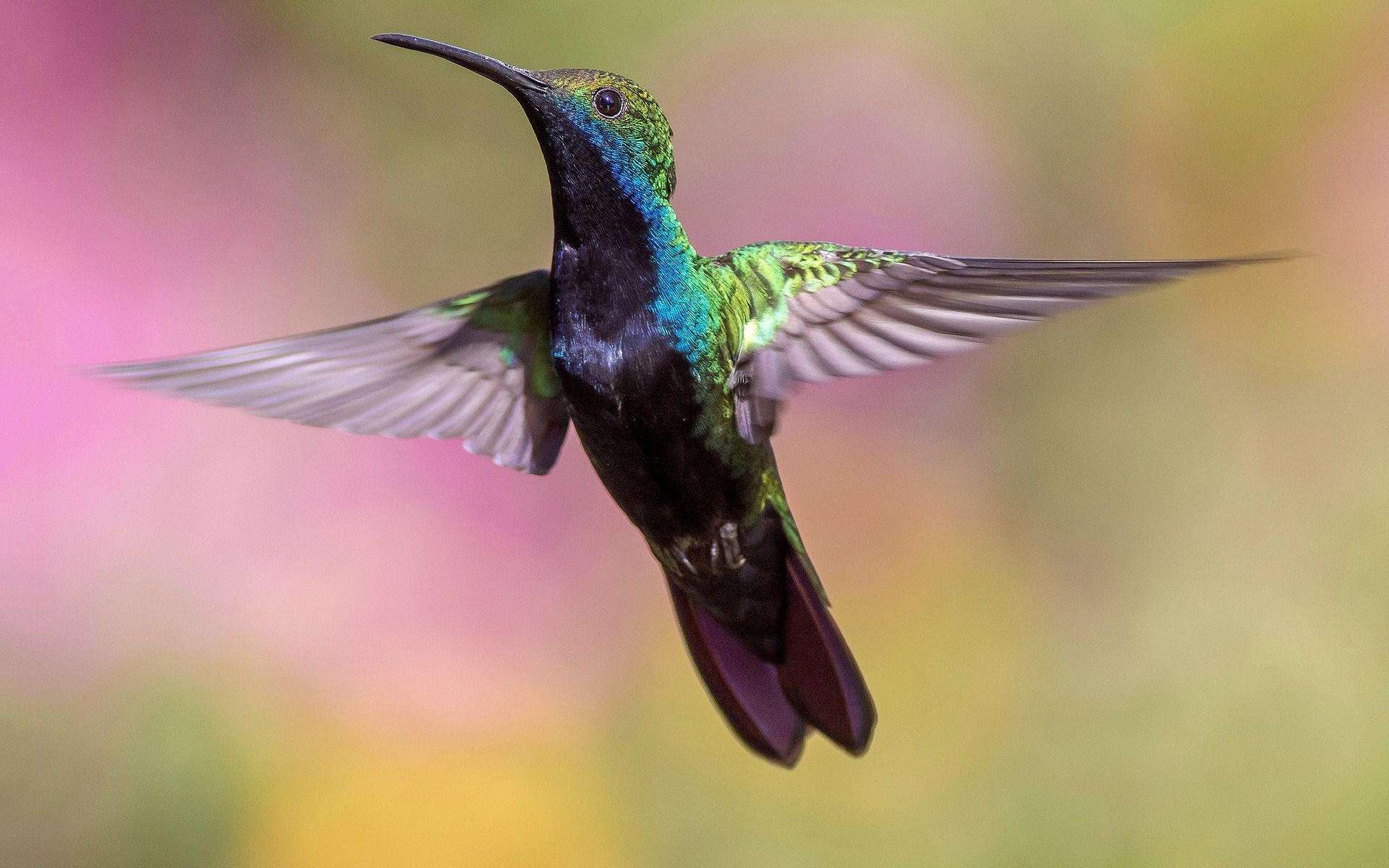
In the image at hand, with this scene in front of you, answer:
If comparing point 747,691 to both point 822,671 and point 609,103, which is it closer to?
point 822,671

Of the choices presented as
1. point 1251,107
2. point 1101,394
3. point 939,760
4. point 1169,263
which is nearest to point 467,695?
point 939,760

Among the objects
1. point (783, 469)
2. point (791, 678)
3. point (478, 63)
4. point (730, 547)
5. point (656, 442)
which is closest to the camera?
point (478, 63)

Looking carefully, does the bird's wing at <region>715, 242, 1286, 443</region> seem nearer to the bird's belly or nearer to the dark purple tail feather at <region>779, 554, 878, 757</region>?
the bird's belly

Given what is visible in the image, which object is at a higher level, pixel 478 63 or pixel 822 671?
pixel 478 63

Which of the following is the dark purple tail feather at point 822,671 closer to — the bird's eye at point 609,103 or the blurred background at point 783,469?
the bird's eye at point 609,103

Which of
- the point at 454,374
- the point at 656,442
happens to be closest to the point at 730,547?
the point at 656,442

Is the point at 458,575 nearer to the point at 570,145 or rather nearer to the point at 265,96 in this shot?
the point at 265,96
